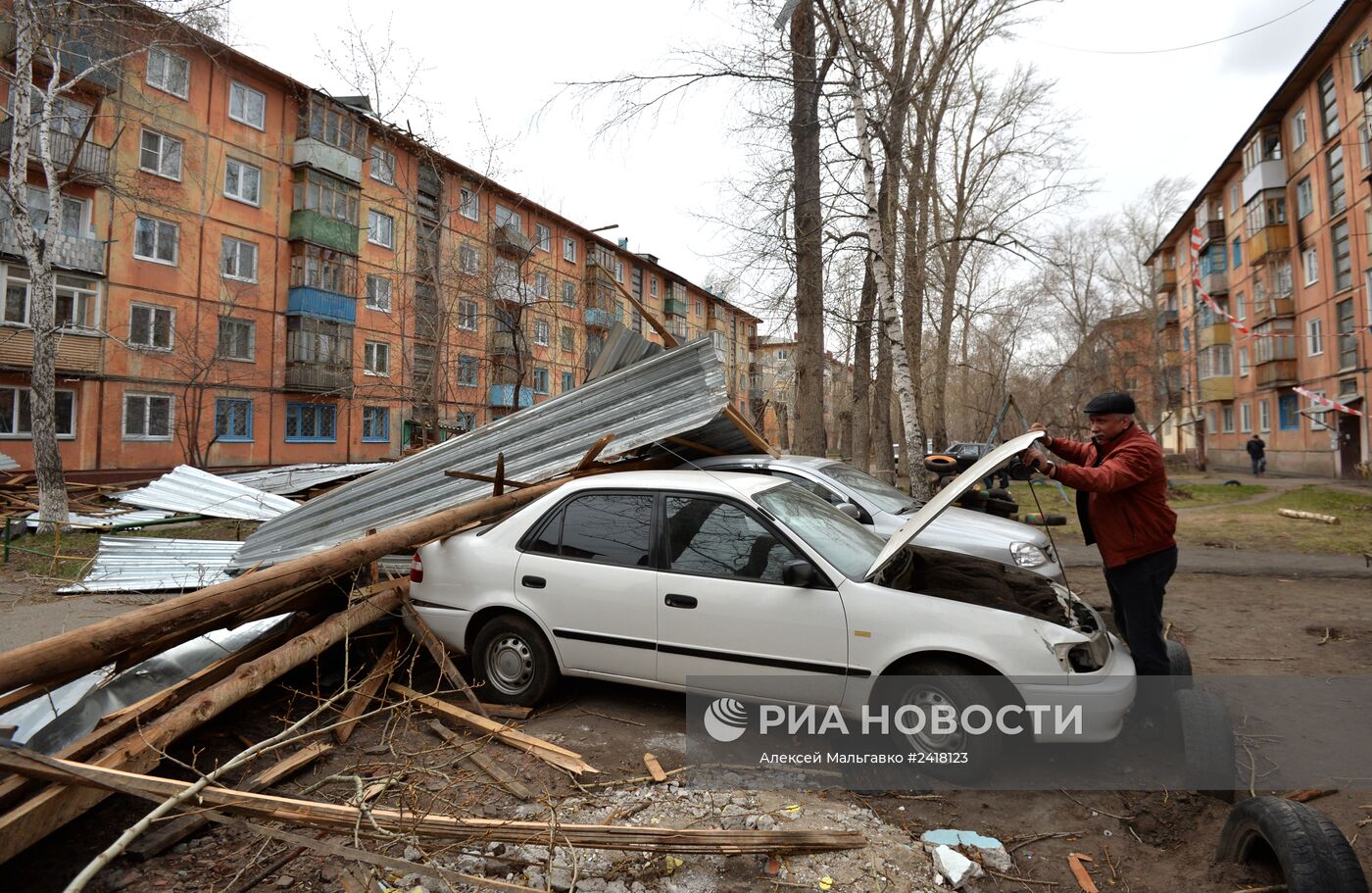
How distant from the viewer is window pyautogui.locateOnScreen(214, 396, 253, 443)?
2197cm

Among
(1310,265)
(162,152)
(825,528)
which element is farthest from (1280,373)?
(162,152)

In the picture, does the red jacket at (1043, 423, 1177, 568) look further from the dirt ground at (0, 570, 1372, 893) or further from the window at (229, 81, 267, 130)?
the window at (229, 81, 267, 130)

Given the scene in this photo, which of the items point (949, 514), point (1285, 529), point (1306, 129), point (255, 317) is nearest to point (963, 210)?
point (1285, 529)

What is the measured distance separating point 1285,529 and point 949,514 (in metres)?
10.1

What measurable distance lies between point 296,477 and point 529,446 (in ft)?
20.4

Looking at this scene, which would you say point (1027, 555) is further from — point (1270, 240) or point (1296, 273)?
point (1270, 240)

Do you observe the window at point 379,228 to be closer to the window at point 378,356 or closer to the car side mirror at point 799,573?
the window at point 378,356

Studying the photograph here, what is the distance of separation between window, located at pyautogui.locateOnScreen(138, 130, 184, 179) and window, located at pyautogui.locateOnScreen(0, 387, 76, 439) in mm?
7281

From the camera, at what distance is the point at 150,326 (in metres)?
20.5

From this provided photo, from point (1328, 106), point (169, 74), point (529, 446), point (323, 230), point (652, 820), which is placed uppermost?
point (1328, 106)

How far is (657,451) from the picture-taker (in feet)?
20.5

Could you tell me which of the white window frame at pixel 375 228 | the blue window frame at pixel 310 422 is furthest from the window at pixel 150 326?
the white window frame at pixel 375 228

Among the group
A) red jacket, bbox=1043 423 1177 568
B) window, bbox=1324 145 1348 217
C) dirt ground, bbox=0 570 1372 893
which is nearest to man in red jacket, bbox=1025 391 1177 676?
red jacket, bbox=1043 423 1177 568

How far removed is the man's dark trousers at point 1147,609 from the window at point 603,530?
8.73ft
